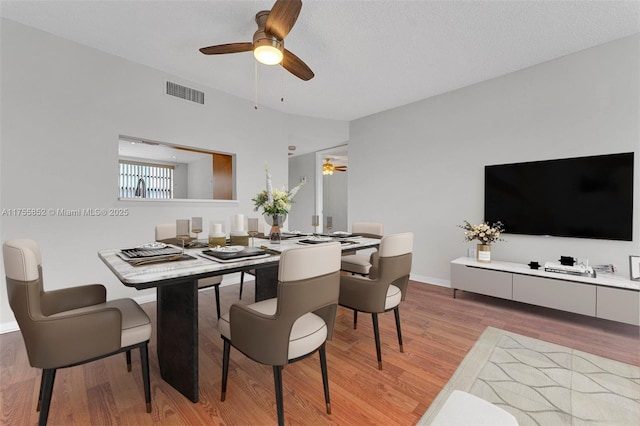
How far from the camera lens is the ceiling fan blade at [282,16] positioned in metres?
1.81

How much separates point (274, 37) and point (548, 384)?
3.04m

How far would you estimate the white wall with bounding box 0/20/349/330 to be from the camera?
8.18ft

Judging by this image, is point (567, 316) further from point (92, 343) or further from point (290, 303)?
point (92, 343)

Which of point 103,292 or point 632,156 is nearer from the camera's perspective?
point 103,292

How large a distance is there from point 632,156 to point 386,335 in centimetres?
287

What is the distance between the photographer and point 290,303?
125 cm

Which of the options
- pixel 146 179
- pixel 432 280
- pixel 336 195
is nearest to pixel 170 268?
pixel 432 280

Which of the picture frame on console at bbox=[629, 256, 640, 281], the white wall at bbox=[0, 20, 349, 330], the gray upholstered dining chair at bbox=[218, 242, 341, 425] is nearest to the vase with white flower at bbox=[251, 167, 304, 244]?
the gray upholstered dining chair at bbox=[218, 242, 341, 425]

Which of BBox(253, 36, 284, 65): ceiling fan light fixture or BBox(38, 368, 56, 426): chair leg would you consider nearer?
BBox(38, 368, 56, 426): chair leg

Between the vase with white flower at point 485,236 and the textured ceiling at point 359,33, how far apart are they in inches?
73.6

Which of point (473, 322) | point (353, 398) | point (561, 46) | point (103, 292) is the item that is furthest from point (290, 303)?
point (561, 46)

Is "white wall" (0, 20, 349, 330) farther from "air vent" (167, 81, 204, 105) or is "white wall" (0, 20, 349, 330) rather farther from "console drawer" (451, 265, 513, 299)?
"console drawer" (451, 265, 513, 299)

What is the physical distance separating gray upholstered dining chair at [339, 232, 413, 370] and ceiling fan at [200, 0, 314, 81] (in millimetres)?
1648

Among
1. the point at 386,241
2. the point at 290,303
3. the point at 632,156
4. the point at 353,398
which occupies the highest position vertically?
the point at 632,156
